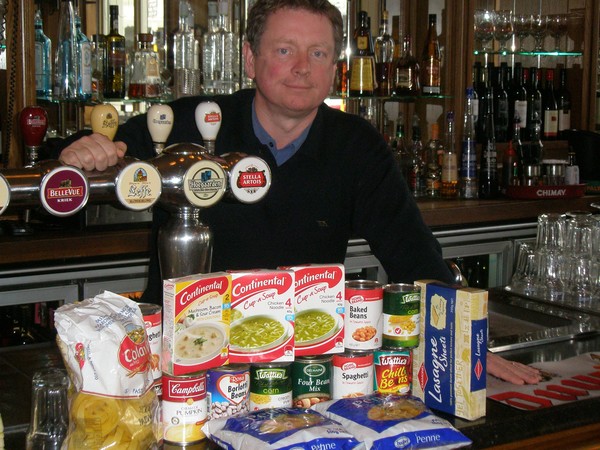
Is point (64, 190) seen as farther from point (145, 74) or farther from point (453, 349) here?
point (145, 74)

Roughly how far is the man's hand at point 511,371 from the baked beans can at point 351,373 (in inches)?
13.5

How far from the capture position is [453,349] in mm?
1287

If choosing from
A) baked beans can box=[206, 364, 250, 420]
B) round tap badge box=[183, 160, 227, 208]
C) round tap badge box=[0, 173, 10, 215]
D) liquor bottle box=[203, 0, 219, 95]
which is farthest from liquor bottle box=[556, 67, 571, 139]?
round tap badge box=[0, 173, 10, 215]

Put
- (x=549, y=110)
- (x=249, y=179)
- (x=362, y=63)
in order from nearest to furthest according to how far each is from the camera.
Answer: (x=249, y=179) → (x=362, y=63) → (x=549, y=110)

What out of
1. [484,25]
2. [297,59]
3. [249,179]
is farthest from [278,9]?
[484,25]

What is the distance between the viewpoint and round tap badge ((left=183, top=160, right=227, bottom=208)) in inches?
50.0

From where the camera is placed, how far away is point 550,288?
225 centimetres

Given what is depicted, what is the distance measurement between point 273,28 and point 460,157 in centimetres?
236

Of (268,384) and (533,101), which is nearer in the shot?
(268,384)

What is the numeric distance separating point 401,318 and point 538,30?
3546mm

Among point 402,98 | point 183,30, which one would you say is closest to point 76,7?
point 183,30

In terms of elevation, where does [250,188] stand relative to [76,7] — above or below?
below

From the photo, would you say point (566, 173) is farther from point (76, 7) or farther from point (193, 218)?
point (193, 218)

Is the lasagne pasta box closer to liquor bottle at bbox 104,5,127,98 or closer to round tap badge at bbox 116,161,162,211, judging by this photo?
round tap badge at bbox 116,161,162,211
